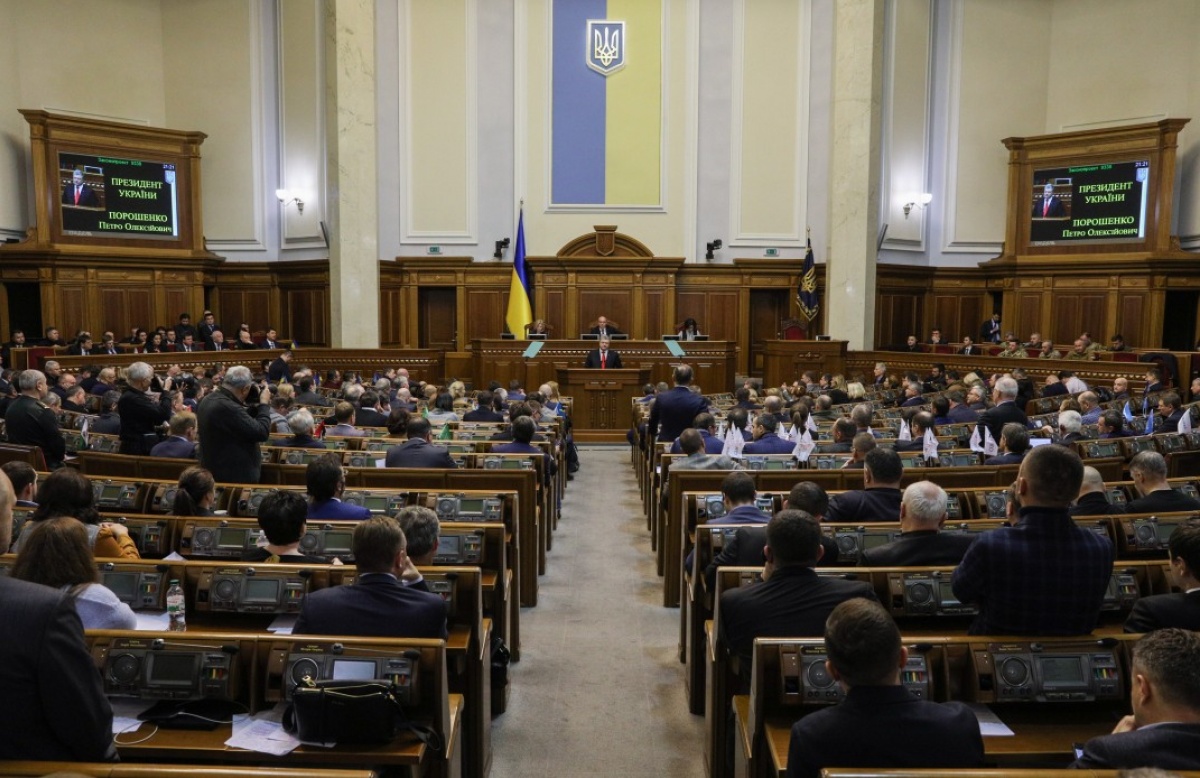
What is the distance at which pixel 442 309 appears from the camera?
60.4 ft

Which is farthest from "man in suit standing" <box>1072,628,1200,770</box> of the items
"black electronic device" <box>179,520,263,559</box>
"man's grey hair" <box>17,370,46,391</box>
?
"man's grey hair" <box>17,370,46,391</box>

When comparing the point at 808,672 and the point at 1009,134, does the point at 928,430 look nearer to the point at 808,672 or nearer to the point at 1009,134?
the point at 808,672

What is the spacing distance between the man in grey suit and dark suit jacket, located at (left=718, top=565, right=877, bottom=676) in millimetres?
2033

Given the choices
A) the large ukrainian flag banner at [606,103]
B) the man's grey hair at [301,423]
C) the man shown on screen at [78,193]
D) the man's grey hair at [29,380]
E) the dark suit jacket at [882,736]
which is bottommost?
the dark suit jacket at [882,736]

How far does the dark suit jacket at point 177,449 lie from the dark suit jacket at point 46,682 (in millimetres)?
5036

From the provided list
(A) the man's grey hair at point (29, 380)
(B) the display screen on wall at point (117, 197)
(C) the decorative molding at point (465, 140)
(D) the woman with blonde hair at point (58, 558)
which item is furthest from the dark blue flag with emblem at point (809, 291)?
(D) the woman with blonde hair at point (58, 558)

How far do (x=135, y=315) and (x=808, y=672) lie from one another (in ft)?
56.8

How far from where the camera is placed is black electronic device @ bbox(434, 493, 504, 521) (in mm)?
5094

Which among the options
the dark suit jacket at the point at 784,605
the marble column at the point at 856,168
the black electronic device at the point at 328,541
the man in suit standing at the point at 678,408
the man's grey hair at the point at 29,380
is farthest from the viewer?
the marble column at the point at 856,168

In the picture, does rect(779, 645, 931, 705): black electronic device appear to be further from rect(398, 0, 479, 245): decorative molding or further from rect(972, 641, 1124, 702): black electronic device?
rect(398, 0, 479, 245): decorative molding

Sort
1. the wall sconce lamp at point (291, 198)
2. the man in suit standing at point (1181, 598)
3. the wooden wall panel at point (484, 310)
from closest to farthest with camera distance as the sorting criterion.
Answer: the man in suit standing at point (1181, 598)
the wall sconce lamp at point (291, 198)
the wooden wall panel at point (484, 310)

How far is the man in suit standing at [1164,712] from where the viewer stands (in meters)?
2.09

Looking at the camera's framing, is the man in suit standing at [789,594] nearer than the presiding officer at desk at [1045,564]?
No

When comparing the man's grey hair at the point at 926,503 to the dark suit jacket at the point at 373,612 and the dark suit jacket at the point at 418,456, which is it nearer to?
the dark suit jacket at the point at 373,612
